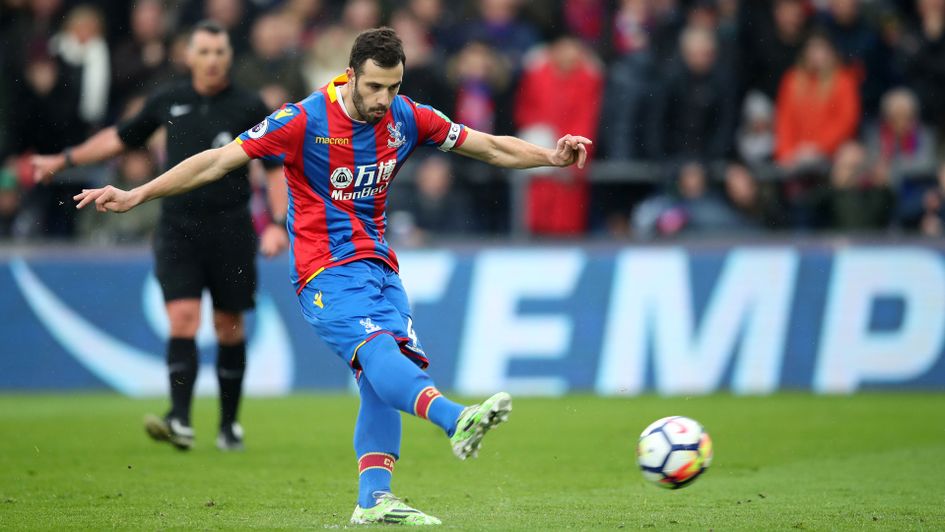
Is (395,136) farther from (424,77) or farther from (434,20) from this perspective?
(434,20)

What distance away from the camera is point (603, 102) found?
51.8 feet

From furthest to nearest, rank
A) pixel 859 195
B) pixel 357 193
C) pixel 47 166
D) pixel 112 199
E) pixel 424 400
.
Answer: pixel 859 195
pixel 47 166
pixel 357 193
pixel 112 199
pixel 424 400

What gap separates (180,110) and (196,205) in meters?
0.68

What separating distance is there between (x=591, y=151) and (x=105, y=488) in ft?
28.7

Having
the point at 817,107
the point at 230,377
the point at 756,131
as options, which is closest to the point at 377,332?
the point at 230,377

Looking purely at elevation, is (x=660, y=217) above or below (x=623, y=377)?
above

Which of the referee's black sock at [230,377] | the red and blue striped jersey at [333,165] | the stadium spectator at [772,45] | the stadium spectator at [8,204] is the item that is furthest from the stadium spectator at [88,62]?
the red and blue striped jersey at [333,165]

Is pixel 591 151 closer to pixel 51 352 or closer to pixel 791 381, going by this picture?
pixel 791 381

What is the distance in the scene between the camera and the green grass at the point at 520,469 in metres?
7.07

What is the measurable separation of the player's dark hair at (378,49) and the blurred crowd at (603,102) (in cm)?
802

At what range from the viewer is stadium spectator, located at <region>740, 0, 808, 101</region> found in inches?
631

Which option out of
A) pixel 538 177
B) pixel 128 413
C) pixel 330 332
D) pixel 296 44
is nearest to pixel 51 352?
pixel 128 413

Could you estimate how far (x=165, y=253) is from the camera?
997cm

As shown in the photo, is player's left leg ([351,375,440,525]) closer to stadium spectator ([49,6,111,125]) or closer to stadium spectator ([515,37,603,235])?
stadium spectator ([515,37,603,235])
